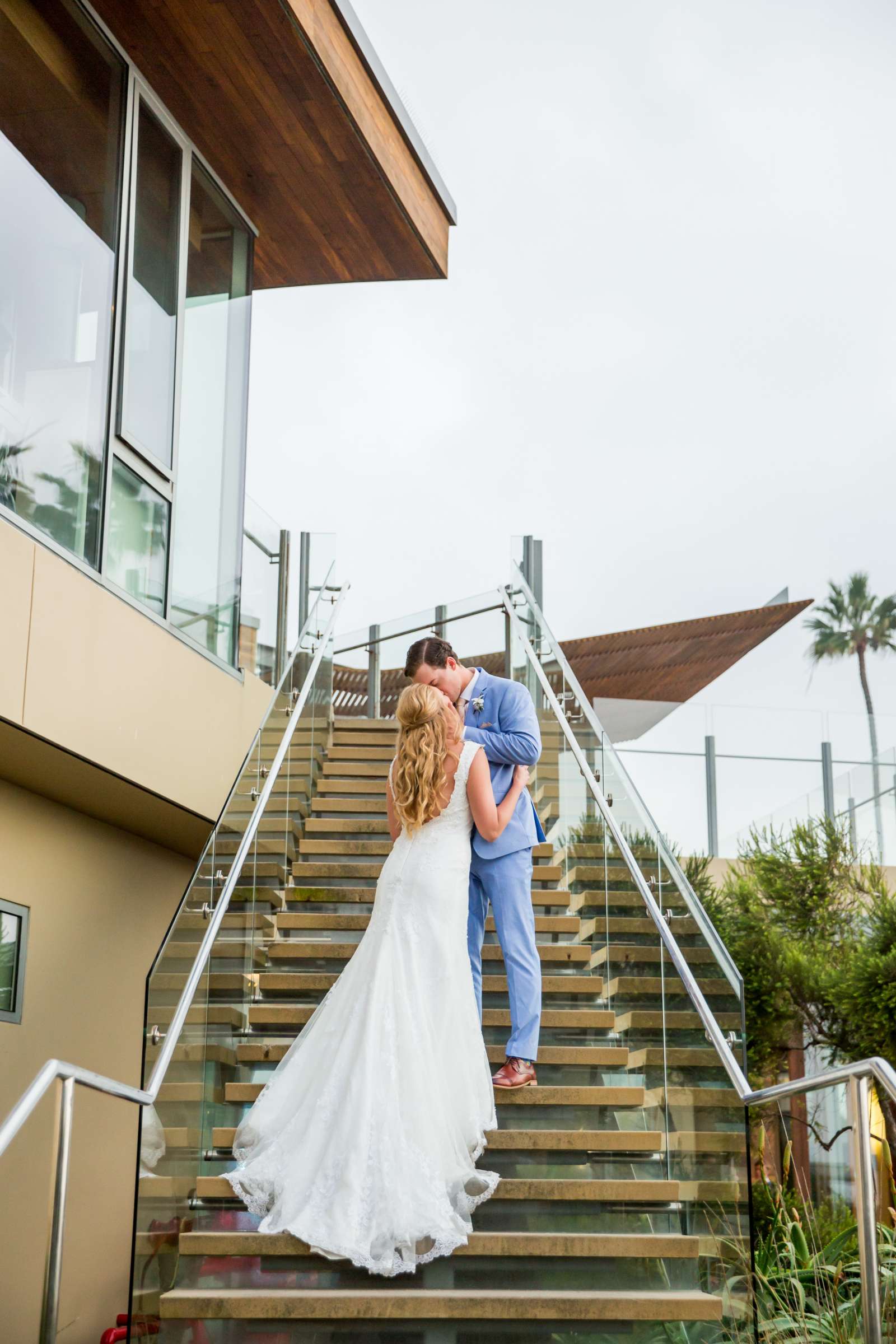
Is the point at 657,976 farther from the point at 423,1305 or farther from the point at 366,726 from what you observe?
the point at 366,726

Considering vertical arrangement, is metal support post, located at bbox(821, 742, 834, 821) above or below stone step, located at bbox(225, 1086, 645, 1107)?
above

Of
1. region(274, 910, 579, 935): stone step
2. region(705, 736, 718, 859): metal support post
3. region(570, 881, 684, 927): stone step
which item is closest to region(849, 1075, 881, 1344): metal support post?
region(570, 881, 684, 927): stone step

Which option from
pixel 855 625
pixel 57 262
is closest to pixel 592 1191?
pixel 57 262

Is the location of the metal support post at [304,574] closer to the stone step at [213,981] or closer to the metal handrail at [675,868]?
the metal handrail at [675,868]

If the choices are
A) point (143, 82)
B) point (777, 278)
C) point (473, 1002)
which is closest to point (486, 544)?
point (777, 278)

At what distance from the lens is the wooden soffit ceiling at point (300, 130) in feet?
25.9

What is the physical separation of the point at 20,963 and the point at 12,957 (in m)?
0.08

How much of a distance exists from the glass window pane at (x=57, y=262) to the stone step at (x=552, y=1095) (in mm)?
2987

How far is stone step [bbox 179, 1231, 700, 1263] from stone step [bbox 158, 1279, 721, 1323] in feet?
0.39

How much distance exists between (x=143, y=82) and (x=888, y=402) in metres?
35.3

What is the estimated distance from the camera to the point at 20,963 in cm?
729

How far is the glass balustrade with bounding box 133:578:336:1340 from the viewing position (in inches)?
167

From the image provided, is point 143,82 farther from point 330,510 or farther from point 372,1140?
point 330,510

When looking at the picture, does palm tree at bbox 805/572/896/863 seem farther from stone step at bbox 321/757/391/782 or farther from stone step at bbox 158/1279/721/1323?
stone step at bbox 158/1279/721/1323
